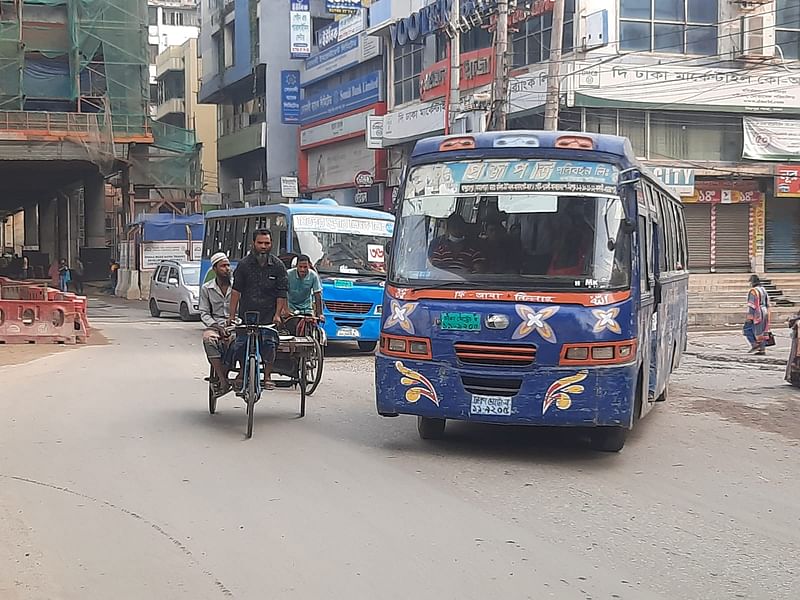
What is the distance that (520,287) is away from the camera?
9031 mm

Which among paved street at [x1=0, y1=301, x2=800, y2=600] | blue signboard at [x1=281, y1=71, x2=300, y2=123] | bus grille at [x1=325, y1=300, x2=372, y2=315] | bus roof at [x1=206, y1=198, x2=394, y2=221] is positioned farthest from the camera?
blue signboard at [x1=281, y1=71, x2=300, y2=123]

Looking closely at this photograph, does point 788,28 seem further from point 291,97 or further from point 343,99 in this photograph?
point 291,97

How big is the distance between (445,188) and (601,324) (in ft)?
6.55

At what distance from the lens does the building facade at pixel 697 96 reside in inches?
1206

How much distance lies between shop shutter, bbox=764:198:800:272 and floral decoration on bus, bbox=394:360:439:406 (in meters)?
27.4

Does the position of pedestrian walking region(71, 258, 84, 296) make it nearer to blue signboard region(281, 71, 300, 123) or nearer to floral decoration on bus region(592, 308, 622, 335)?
blue signboard region(281, 71, 300, 123)

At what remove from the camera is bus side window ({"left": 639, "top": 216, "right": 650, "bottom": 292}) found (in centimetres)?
941

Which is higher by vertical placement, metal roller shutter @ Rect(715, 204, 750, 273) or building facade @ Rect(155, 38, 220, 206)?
building facade @ Rect(155, 38, 220, 206)

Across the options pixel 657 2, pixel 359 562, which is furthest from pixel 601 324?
pixel 657 2

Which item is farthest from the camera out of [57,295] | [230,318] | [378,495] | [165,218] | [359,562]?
[165,218]

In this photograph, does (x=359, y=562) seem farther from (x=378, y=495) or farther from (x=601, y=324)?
(x=601, y=324)

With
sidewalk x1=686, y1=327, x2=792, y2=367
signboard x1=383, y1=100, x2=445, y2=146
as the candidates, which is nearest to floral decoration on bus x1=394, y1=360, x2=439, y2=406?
sidewalk x1=686, y1=327, x2=792, y2=367

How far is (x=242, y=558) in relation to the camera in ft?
20.1

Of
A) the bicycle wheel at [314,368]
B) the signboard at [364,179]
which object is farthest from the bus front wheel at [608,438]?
the signboard at [364,179]
